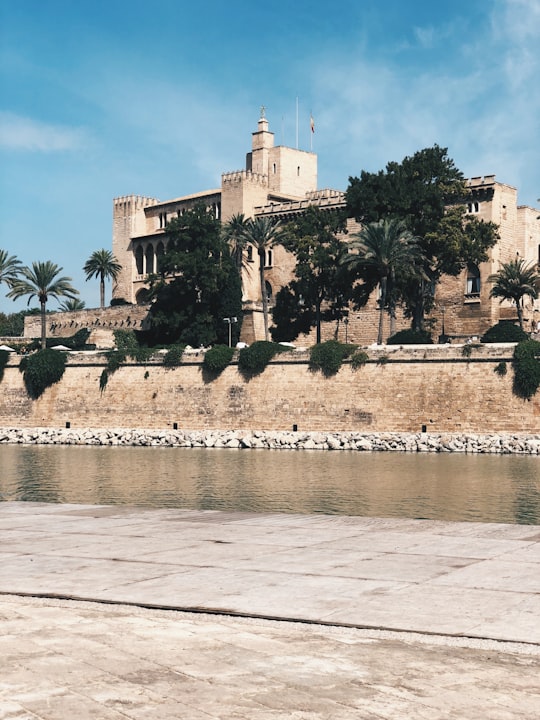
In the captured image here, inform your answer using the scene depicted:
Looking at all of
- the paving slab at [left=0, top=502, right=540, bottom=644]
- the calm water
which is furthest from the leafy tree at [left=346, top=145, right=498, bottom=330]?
the paving slab at [left=0, top=502, right=540, bottom=644]

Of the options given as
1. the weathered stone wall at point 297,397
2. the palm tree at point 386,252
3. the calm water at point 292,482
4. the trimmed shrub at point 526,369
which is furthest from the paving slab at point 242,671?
the palm tree at point 386,252

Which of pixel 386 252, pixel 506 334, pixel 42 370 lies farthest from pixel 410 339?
pixel 42 370

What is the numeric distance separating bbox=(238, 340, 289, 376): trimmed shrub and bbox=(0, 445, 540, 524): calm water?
21.0ft

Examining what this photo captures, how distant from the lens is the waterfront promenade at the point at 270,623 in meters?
5.39

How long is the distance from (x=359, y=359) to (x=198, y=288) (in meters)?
16.2

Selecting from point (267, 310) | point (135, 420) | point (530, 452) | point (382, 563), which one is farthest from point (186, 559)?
point (267, 310)

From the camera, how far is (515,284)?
1954 inches

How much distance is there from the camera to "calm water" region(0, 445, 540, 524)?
65.1 ft

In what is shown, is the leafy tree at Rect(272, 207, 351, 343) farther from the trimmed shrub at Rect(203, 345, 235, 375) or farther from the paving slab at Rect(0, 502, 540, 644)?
the paving slab at Rect(0, 502, 540, 644)

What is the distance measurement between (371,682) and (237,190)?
204 feet

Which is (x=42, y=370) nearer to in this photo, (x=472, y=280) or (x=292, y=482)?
(x=472, y=280)

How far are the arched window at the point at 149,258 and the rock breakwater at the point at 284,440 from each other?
94.1ft

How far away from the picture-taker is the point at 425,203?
158ft

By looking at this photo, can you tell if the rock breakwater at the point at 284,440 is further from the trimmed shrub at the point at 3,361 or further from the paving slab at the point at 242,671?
the paving slab at the point at 242,671
